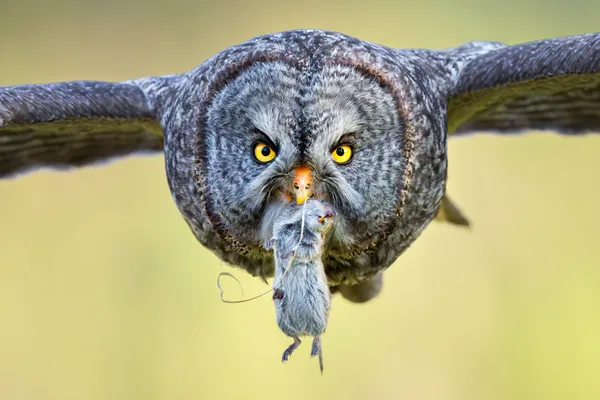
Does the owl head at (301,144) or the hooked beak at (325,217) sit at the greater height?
the owl head at (301,144)

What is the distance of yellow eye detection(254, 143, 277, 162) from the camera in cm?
469

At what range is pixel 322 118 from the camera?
15.2 feet

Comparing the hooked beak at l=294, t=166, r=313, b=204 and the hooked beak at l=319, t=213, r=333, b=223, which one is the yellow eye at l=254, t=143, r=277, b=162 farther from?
the hooked beak at l=319, t=213, r=333, b=223

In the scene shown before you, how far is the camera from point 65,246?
8.58 metres

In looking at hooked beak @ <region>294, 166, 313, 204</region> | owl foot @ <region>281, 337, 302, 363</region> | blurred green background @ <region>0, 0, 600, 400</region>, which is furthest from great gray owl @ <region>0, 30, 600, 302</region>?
blurred green background @ <region>0, 0, 600, 400</region>

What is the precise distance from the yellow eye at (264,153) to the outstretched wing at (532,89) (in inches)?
50.4

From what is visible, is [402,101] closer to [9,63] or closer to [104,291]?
[104,291]

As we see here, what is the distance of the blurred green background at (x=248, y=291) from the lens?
8.08 meters

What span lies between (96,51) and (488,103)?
3924 millimetres

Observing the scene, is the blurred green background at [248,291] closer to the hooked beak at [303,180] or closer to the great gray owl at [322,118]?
the great gray owl at [322,118]

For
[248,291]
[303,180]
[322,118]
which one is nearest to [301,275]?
[303,180]

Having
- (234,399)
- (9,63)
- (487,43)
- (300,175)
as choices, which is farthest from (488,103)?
(9,63)

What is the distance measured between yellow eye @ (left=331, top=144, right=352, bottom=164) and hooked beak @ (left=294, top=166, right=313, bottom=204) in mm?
120

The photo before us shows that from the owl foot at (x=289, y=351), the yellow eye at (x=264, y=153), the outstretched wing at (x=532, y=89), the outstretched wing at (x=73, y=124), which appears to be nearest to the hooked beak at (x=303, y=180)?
the yellow eye at (x=264, y=153)
